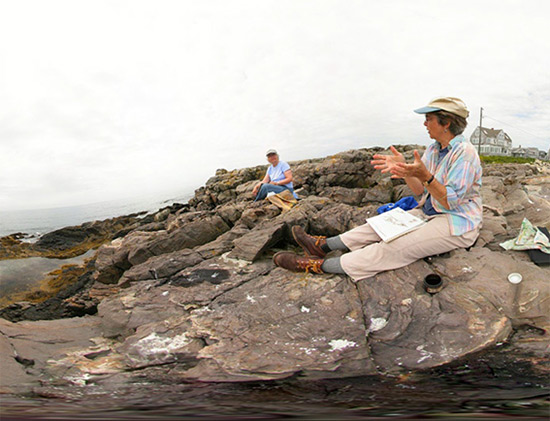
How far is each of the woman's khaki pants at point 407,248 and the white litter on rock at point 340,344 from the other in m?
1.17

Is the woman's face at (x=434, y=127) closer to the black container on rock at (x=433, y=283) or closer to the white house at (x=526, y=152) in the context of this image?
the black container on rock at (x=433, y=283)

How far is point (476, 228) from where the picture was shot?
543 centimetres

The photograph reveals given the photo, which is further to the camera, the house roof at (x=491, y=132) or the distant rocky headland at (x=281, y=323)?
the house roof at (x=491, y=132)

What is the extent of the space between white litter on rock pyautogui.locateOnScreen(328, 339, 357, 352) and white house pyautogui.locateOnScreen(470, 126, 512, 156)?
104337 mm

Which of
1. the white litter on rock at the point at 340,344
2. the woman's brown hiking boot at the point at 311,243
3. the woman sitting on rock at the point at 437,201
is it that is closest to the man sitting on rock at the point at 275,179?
the woman's brown hiking boot at the point at 311,243

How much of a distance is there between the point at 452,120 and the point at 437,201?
1.33 metres

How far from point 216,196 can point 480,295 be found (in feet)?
83.4

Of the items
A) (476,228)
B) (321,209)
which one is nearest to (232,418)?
(476,228)

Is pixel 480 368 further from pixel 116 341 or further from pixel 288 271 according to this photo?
pixel 116 341

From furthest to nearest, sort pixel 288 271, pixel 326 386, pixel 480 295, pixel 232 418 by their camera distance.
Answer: pixel 288 271 < pixel 480 295 < pixel 326 386 < pixel 232 418

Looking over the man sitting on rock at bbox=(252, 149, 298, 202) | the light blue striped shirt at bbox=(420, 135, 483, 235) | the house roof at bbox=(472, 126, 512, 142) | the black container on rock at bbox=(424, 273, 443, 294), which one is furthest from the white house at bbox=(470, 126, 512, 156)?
the black container on rock at bbox=(424, 273, 443, 294)

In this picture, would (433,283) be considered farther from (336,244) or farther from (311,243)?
(311,243)

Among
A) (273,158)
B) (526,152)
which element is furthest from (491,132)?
(273,158)

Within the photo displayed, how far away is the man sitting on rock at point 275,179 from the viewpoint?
11648mm
